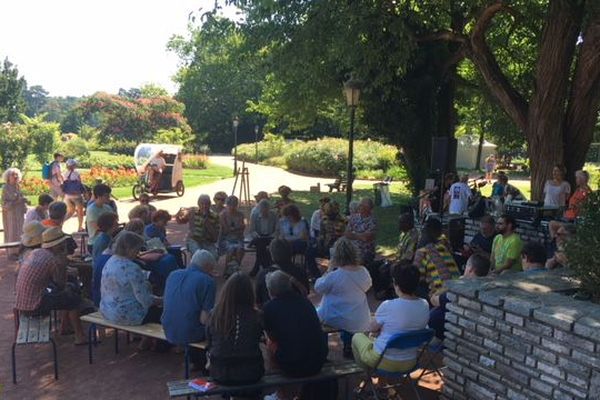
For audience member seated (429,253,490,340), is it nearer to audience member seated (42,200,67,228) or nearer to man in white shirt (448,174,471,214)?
audience member seated (42,200,67,228)

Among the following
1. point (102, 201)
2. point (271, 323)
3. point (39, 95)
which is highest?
point (39, 95)

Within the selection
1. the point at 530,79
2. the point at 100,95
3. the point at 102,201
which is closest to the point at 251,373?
the point at 102,201

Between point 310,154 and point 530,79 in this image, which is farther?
point 310,154

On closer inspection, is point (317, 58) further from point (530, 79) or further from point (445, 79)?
point (530, 79)

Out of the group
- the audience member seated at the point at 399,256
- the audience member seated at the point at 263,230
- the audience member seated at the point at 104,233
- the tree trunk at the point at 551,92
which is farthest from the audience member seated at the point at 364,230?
the tree trunk at the point at 551,92

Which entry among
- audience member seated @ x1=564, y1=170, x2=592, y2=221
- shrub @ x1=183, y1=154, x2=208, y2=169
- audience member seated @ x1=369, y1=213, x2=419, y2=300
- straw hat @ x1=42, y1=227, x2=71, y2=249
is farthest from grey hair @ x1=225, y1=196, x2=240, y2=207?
shrub @ x1=183, y1=154, x2=208, y2=169

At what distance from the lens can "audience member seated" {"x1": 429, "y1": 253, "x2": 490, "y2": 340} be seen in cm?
520

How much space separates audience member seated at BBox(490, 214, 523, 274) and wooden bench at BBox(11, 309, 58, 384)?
4962 millimetres

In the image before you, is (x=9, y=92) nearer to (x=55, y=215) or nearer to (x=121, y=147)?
(x=121, y=147)

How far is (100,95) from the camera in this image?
133 ft

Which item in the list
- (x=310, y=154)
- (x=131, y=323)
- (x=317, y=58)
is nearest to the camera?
(x=131, y=323)

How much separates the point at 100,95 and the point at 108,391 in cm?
3888

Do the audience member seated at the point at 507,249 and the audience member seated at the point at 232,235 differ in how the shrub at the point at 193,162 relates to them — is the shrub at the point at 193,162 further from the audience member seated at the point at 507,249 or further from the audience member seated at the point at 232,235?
the audience member seated at the point at 507,249

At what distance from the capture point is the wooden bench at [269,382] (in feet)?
13.5
